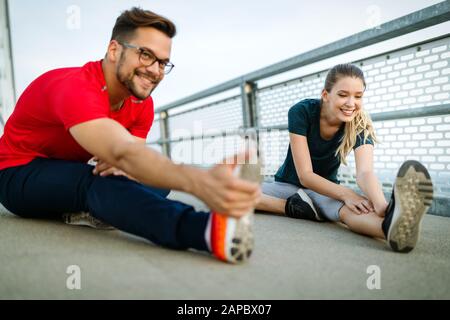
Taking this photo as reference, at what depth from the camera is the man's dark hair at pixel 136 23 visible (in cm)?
127

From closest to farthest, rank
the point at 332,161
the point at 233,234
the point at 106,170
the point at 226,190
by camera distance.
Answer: the point at 226,190, the point at 233,234, the point at 106,170, the point at 332,161

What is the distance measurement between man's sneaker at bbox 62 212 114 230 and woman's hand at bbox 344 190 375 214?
1.06 metres

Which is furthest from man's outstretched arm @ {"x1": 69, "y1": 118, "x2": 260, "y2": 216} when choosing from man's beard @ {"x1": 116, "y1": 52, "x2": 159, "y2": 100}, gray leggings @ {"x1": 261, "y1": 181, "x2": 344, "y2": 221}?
gray leggings @ {"x1": 261, "y1": 181, "x2": 344, "y2": 221}

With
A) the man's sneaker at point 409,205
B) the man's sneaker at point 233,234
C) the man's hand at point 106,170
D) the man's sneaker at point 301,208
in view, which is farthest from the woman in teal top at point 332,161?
the man's hand at point 106,170

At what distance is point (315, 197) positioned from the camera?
1.82 metres

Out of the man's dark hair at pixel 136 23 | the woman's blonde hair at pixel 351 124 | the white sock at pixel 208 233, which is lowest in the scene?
the white sock at pixel 208 233

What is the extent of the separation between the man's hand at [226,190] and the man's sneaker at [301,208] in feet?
3.29

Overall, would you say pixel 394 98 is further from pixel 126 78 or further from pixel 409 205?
pixel 126 78

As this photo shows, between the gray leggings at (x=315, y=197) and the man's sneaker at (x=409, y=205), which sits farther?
the gray leggings at (x=315, y=197)

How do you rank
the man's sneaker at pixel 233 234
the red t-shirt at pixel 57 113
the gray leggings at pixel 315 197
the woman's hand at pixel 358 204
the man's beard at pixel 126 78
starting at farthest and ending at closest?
the gray leggings at pixel 315 197 → the woman's hand at pixel 358 204 → the man's beard at pixel 126 78 → the red t-shirt at pixel 57 113 → the man's sneaker at pixel 233 234

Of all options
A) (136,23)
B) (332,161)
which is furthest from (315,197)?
(136,23)

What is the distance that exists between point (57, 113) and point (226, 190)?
0.64 meters

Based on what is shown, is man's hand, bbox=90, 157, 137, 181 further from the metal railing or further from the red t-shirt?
the metal railing

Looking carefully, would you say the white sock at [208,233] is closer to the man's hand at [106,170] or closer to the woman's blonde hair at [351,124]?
the man's hand at [106,170]
